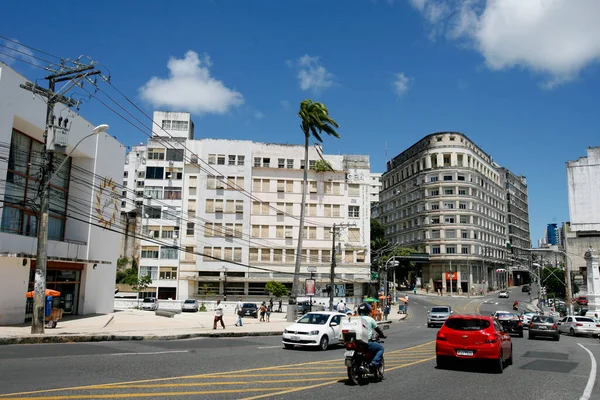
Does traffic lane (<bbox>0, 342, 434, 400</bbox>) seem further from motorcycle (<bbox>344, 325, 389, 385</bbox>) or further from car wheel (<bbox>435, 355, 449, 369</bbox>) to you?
car wheel (<bbox>435, 355, 449, 369</bbox>)

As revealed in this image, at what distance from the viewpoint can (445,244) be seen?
94812 mm

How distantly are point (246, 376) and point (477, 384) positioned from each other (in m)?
5.08

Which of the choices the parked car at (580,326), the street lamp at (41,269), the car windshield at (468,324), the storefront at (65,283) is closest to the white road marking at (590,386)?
the car windshield at (468,324)

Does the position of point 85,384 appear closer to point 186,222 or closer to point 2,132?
point 2,132

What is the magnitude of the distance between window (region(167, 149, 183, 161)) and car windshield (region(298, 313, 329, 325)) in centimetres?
5508

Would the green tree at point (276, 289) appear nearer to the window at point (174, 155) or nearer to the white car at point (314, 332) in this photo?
the window at point (174, 155)

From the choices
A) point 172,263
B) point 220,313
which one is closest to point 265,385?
point 220,313

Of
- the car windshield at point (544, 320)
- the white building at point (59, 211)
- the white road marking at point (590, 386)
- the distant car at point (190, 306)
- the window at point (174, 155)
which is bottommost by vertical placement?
the distant car at point (190, 306)

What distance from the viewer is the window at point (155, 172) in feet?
231

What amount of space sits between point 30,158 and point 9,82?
4.81m

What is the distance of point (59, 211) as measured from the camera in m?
30.2

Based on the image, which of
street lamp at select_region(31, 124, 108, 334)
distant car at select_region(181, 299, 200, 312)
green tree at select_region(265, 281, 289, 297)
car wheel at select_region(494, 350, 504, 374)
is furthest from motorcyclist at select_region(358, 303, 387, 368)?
green tree at select_region(265, 281, 289, 297)

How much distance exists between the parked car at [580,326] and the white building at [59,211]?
106 ft

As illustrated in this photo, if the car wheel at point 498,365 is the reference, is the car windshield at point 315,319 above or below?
above
